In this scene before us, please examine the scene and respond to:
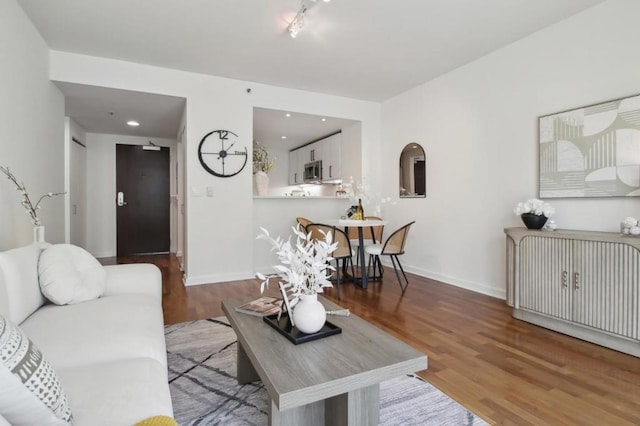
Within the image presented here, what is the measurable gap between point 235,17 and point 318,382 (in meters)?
2.99

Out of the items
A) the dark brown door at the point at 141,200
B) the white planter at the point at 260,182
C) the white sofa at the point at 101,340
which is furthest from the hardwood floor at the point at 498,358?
the dark brown door at the point at 141,200

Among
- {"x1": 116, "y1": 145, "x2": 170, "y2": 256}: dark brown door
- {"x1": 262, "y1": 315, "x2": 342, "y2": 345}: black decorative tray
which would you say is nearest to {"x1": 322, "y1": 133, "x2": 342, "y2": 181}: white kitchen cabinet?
{"x1": 116, "y1": 145, "x2": 170, "y2": 256}: dark brown door

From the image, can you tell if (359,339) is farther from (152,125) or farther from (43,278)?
(152,125)

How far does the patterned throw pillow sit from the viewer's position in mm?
710

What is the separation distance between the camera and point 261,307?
5.85 ft

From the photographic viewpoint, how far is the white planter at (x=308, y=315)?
1398mm

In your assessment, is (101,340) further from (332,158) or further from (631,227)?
(332,158)

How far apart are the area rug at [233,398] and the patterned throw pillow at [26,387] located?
2.86 feet

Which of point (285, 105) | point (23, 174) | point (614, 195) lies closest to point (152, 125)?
point (285, 105)

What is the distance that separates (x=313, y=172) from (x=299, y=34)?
365cm

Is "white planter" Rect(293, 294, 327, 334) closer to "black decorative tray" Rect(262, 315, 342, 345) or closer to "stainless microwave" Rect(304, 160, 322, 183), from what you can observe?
"black decorative tray" Rect(262, 315, 342, 345)

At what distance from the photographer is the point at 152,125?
18.5 feet

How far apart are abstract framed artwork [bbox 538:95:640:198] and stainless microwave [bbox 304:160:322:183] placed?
4012mm

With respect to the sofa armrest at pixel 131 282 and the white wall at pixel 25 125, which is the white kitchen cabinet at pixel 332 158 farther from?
the sofa armrest at pixel 131 282
